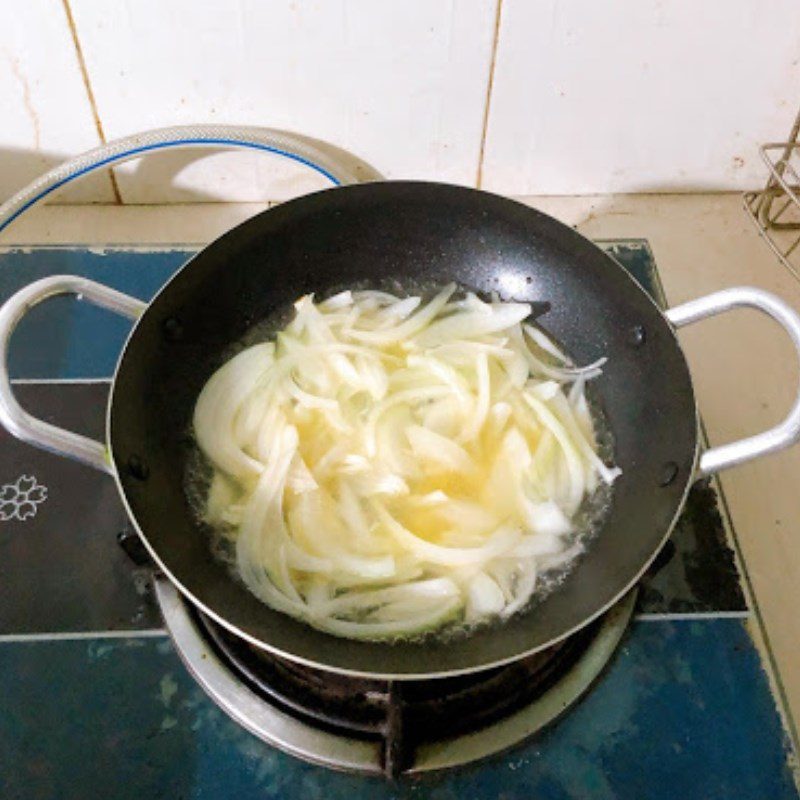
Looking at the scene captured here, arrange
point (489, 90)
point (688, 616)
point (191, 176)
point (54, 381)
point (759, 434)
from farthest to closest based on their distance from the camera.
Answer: point (191, 176) < point (489, 90) < point (54, 381) < point (688, 616) < point (759, 434)

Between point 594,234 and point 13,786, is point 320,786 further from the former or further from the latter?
point 594,234

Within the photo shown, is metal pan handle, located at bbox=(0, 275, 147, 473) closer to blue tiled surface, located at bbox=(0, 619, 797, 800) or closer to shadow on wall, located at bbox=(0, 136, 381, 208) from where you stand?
blue tiled surface, located at bbox=(0, 619, 797, 800)

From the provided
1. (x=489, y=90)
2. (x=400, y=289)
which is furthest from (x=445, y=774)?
(x=489, y=90)

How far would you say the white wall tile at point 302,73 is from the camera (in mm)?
984

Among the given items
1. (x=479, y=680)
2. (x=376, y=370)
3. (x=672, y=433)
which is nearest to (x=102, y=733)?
(x=479, y=680)

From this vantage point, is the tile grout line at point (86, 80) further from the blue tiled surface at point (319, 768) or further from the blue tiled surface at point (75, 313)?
the blue tiled surface at point (319, 768)

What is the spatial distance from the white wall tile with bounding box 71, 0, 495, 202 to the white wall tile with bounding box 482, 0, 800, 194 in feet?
0.18

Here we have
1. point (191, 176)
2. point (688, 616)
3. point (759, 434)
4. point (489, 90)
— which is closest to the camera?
point (759, 434)

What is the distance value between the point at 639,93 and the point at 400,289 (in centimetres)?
40

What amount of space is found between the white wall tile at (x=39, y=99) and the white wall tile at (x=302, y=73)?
3 centimetres

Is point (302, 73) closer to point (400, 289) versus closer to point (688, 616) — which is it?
point (400, 289)

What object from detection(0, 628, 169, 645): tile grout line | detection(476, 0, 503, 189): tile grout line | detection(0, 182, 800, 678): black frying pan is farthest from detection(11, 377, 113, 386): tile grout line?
detection(476, 0, 503, 189): tile grout line

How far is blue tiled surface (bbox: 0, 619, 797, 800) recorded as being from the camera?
73 cm

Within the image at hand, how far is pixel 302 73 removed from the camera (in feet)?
3.42
